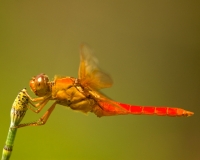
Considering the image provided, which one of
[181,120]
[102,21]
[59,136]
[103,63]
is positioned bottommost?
[59,136]

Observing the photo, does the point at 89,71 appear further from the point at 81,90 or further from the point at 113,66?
the point at 113,66

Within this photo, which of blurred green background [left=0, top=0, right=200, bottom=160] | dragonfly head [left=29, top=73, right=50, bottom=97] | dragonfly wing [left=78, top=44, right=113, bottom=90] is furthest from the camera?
blurred green background [left=0, top=0, right=200, bottom=160]

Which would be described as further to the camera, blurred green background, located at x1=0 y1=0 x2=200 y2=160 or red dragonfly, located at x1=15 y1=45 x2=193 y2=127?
blurred green background, located at x1=0 y1=0 x2=200 y2=160

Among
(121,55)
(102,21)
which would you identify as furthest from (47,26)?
(121,55)

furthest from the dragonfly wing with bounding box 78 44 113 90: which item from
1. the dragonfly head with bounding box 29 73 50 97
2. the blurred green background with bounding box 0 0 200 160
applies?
the blurred green background with bounding box 0 0 200 160

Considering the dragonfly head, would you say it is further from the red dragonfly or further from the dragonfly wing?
the dragonfly wing

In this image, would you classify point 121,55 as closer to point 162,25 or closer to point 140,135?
point 162,25

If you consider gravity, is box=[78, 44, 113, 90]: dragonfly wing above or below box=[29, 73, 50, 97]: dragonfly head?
above

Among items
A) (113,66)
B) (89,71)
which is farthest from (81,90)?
(113,66)
